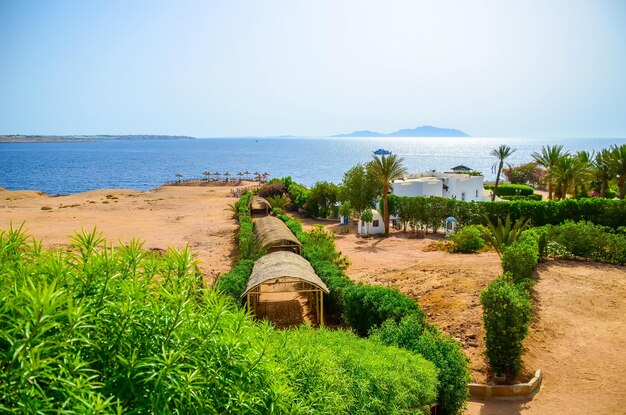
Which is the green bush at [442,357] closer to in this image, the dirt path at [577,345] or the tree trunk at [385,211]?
the dirt path at [577,345]

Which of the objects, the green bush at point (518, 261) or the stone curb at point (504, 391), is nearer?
the stone curb at point (504, 391)

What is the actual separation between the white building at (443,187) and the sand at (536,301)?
5.59 meters

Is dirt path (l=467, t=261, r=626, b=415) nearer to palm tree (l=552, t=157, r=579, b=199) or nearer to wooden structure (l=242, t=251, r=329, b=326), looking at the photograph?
wooden structure (l=242, t=251, r=329, b=326)

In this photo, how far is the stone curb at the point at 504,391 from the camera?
9938 mm

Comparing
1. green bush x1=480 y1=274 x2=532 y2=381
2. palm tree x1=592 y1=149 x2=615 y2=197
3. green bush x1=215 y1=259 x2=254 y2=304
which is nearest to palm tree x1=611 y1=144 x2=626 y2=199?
palm tree x1=592 y1=149 x2=615 y2=197

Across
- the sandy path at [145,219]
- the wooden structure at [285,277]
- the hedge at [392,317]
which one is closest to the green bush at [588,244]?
the hedge at [392,317]

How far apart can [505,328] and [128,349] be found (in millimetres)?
8913

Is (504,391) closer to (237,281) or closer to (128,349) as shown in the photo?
(237,281)

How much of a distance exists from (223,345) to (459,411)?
20.8ft

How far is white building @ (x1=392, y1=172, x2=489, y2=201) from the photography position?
36.0 metres

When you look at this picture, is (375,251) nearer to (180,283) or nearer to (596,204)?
(596,204)

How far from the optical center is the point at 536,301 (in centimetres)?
1405

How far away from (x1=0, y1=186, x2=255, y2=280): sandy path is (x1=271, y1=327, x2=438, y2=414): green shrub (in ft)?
42.9

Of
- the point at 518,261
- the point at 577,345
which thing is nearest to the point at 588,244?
the point at 518,261
